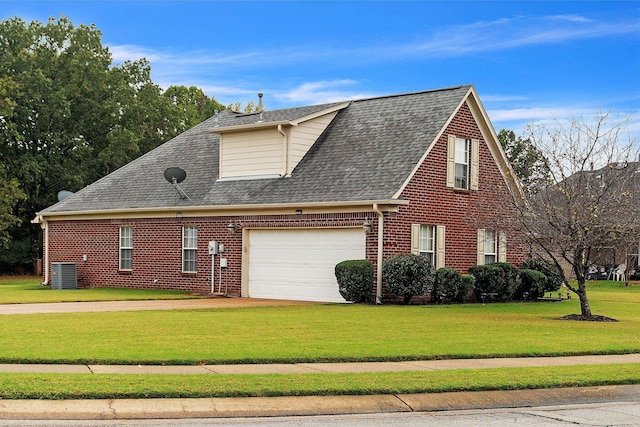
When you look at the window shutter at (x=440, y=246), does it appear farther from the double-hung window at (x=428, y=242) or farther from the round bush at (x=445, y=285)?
the round bush at (x=445, y=285)

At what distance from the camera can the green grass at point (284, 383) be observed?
10.5 m

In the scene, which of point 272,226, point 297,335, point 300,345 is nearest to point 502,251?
point 272,226

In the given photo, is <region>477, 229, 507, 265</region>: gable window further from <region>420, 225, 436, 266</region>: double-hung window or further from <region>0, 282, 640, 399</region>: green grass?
<region>0, 282, 640, 399</region>: green grass

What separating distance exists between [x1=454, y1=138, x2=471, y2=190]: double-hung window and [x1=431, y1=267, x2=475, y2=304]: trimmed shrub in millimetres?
3262

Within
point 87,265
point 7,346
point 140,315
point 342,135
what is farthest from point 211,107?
point 7,346

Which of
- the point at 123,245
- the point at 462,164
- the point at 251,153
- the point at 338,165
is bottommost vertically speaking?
the point at 123,245

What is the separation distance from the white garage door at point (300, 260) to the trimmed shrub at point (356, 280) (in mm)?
685

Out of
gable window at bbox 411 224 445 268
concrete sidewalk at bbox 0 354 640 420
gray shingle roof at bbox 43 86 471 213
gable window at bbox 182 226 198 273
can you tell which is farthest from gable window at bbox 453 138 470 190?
concrete sidewalk at bbox 0 354 640 420

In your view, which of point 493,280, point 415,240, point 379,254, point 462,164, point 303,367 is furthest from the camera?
point 462,164

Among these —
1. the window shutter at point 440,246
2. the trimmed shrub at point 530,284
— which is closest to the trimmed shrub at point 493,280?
the trimmed shrub at point 530,284

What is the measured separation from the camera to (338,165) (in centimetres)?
2769

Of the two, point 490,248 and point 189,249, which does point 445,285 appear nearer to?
point 490,248

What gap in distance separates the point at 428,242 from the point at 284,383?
639 inches

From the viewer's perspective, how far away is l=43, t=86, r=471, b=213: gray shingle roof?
26328 millimetres
